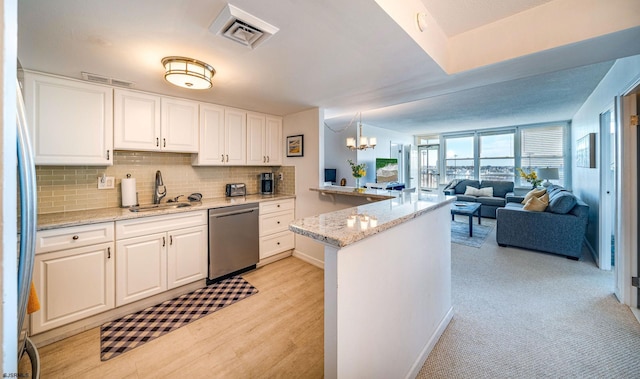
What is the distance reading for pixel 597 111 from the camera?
3.36 m

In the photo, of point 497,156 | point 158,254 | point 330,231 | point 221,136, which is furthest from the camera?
point 497,156

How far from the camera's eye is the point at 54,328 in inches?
72.4

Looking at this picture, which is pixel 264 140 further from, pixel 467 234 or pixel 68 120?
pixel 467 234

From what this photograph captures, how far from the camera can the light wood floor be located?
1.58 metres

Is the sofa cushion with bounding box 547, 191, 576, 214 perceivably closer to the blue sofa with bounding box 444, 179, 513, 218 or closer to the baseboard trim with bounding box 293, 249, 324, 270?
the blue sofa with bounding box 444, 179, 513, 218

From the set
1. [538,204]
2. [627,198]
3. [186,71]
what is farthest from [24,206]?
[538,204]

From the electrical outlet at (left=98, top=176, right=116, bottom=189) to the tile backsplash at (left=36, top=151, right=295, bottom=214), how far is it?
0.09ft

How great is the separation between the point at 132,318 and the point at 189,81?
6.92ft

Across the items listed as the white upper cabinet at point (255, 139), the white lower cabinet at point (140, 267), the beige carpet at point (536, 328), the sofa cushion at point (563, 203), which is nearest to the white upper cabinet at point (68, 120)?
the white lower cabinet at point (140, 267)

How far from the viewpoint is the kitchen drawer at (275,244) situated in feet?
10.5

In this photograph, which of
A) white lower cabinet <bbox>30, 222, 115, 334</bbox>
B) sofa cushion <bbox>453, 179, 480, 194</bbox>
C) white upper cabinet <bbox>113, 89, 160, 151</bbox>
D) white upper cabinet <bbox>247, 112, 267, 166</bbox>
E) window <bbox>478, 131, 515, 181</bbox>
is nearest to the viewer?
white lower cabinet <bbox>30, 222, 115, 334</bbox>

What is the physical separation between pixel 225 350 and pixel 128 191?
74.6 inches

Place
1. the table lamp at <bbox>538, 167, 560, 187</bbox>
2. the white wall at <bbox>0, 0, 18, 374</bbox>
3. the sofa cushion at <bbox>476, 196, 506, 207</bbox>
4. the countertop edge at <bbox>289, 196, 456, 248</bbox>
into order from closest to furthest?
the white wall at <bbox>0, 0, 18, 374</bbox> < the countertop edge at <bbox>289, 196, 456, 248</bbox> < the sofa cushion at <bbox>476, 196, 506, 207</bbox> < the table lamp at <bbox>538, 167, 560, 187</bbox>

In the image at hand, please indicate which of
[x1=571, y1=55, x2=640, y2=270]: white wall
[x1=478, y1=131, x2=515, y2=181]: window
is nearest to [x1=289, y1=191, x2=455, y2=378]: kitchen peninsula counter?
[x1=571, y1=55, x2=640, y2=270]: white wall
